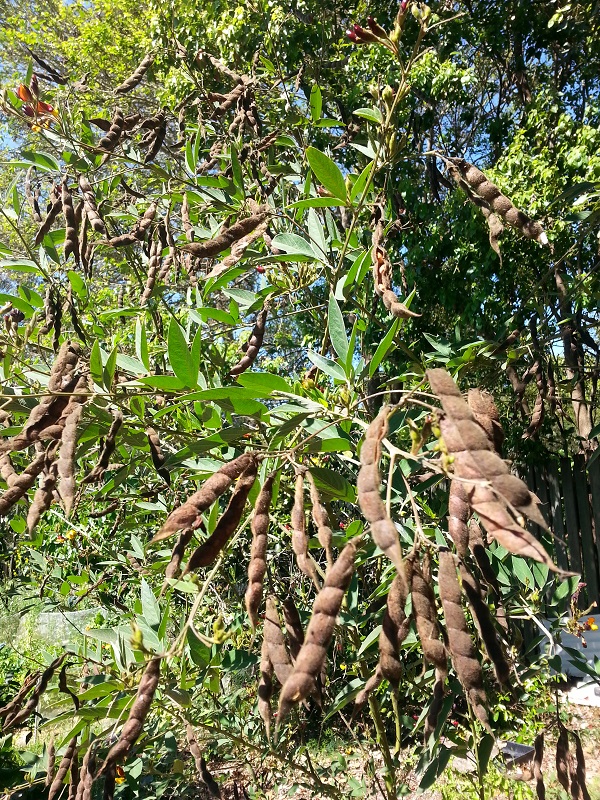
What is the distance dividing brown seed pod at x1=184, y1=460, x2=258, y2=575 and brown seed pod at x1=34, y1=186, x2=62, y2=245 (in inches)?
51.1

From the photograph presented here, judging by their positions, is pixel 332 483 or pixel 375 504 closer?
pixel 375 504

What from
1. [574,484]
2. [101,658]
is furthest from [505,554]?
[574,484]

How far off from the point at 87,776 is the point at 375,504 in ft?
3.55

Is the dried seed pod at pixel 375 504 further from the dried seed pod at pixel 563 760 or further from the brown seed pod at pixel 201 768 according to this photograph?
the brown seed pod at pixel 201 768

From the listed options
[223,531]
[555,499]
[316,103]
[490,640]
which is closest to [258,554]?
[223,531]

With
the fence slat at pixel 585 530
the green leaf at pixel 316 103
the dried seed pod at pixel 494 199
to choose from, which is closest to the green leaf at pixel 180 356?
the dried seed pod at pixel 494 199

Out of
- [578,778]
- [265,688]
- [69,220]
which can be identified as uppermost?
[69,220]

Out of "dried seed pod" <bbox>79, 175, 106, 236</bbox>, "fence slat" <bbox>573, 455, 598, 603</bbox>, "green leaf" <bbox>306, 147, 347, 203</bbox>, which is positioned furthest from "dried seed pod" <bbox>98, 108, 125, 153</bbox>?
Result: "fence slat" <bbox>573, 455, 598, 603</bbox>

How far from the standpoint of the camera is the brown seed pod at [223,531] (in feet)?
2.47

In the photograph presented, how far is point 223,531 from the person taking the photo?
2.50 feet

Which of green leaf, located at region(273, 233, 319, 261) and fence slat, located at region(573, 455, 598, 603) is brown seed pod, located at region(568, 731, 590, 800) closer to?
green leaf, located at region(273, 233, 319, 261)

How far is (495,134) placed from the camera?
5879mm

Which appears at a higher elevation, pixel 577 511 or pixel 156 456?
pixel 156 456

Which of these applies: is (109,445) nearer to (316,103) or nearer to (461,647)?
(461,647)
